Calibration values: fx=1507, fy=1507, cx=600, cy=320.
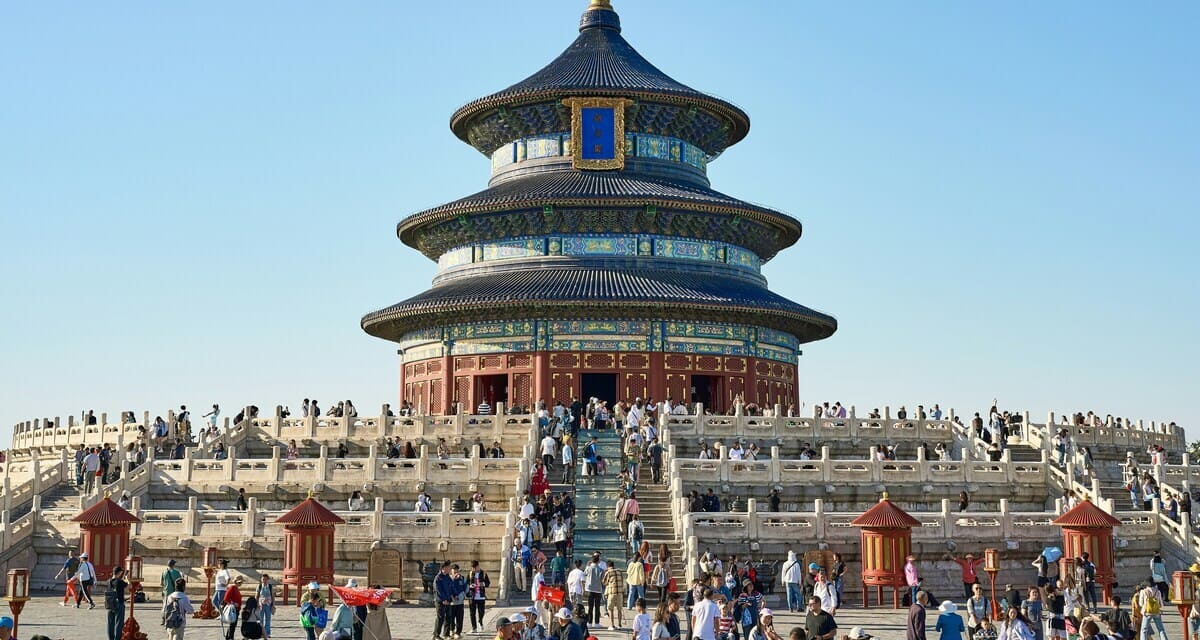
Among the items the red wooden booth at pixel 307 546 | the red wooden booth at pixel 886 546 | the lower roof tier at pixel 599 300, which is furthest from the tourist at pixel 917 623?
the lower roof tier at pixel 599 300

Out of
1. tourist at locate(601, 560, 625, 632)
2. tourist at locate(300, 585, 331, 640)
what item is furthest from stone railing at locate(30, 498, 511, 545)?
tourist at locate(300, 585, 331, 640)

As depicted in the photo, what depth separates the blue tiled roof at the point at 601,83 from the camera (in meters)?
59.9

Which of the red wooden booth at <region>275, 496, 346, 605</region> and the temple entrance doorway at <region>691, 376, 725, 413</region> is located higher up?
the temple entrance doorway at <region>691, 376, 725, 413</region>

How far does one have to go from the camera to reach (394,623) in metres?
28.3

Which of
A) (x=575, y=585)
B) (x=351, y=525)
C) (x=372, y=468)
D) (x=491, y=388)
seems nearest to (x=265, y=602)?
(x=575, y=585)

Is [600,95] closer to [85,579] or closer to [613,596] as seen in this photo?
[85,579]

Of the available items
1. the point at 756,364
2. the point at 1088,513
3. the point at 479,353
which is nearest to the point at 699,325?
the point at 756,364

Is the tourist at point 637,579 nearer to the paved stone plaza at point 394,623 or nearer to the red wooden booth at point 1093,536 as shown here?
the paved stone plaza at point 394,623

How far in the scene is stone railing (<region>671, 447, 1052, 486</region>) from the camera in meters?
36.5

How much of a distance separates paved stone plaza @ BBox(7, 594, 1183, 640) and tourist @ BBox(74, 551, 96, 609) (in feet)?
1.42

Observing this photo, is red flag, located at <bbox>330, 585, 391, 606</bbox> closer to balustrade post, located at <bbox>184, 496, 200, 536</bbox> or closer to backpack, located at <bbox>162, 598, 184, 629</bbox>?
backpack, located at <bbox>162, 598, 184, 629</bbox>

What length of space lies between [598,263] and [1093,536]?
27958mm

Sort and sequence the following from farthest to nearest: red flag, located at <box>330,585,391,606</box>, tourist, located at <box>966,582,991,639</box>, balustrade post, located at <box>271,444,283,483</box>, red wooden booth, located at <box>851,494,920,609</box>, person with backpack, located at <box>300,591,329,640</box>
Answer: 1. balustrade post, located at <box>271,444,283,483</box>
2. red wooden booth, located at <box>851,494,920,609</box>
3. person with backpack, located at <box>300,591,329,640</box>
4. tourist, located at <box>966,582,991,639</box>
5. red flag, located at <box>330,585,391,606</box>

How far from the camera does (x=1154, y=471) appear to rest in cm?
3984
